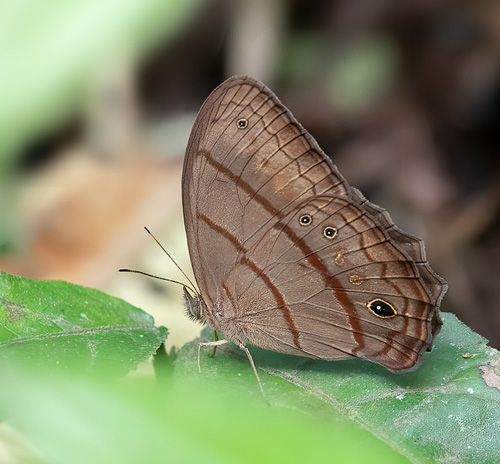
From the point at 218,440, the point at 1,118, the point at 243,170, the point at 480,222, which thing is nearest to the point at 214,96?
the point at 243,170

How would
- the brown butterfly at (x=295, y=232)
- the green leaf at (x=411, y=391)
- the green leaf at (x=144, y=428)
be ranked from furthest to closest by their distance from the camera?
1. the brown butterfly at (x=295, y=232)
2. the green leaf at (x=411, y=391)
3. the green leaf at (x=144, y=428)

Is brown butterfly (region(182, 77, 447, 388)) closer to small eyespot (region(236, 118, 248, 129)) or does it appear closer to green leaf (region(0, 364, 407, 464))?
small eyespot (region(236, 118, 248, 129))

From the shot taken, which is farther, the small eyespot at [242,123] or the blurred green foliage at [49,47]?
the blurred green foliage at [49,47]

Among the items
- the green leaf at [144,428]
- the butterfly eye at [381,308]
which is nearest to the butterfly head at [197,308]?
the butterfly eye at [381,308]

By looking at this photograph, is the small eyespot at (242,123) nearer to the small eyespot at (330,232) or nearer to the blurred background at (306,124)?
the small eyespot at (330,232)

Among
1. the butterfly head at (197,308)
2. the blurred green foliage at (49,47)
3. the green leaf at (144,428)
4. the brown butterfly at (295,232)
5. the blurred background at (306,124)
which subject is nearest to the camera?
the green leaf at (144,428)

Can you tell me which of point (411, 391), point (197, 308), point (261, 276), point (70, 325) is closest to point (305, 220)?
point (261, 276)

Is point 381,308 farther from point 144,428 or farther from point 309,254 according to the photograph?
point 144,428
